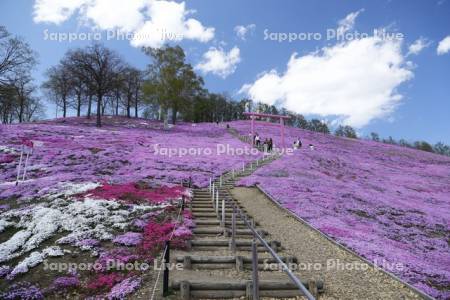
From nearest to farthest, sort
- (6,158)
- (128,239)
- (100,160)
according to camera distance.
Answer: (128,239)
(6,158)
(100,160)

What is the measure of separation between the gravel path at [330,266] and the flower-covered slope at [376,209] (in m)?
0.80

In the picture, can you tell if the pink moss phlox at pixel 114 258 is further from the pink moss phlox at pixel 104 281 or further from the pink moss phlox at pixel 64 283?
the pink moss phlox at pixel 64 283

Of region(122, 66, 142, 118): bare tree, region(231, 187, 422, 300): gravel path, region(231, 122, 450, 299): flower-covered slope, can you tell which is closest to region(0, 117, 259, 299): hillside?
region(231, 187, 422, 300): gravel path

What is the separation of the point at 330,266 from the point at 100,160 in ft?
69.6

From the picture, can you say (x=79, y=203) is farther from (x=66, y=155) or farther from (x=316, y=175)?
(x=316, y=175)

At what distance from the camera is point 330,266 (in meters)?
10.6

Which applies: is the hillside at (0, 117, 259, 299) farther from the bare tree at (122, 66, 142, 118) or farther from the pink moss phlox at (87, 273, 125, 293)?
the bare tree at (122, 66, 142, 118)

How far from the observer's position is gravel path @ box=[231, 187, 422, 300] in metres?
8.88

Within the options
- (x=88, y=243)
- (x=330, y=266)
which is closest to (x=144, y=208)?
(x=88, y=243)

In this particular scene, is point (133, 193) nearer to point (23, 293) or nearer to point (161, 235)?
point (161, 235)

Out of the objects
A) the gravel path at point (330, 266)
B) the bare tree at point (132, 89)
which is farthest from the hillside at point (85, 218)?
the bare tree at point (132, 89)

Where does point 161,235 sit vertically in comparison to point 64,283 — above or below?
above

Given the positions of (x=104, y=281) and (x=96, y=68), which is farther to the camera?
(x=96, y=68)

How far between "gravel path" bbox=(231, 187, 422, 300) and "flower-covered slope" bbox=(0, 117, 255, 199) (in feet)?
31.9
